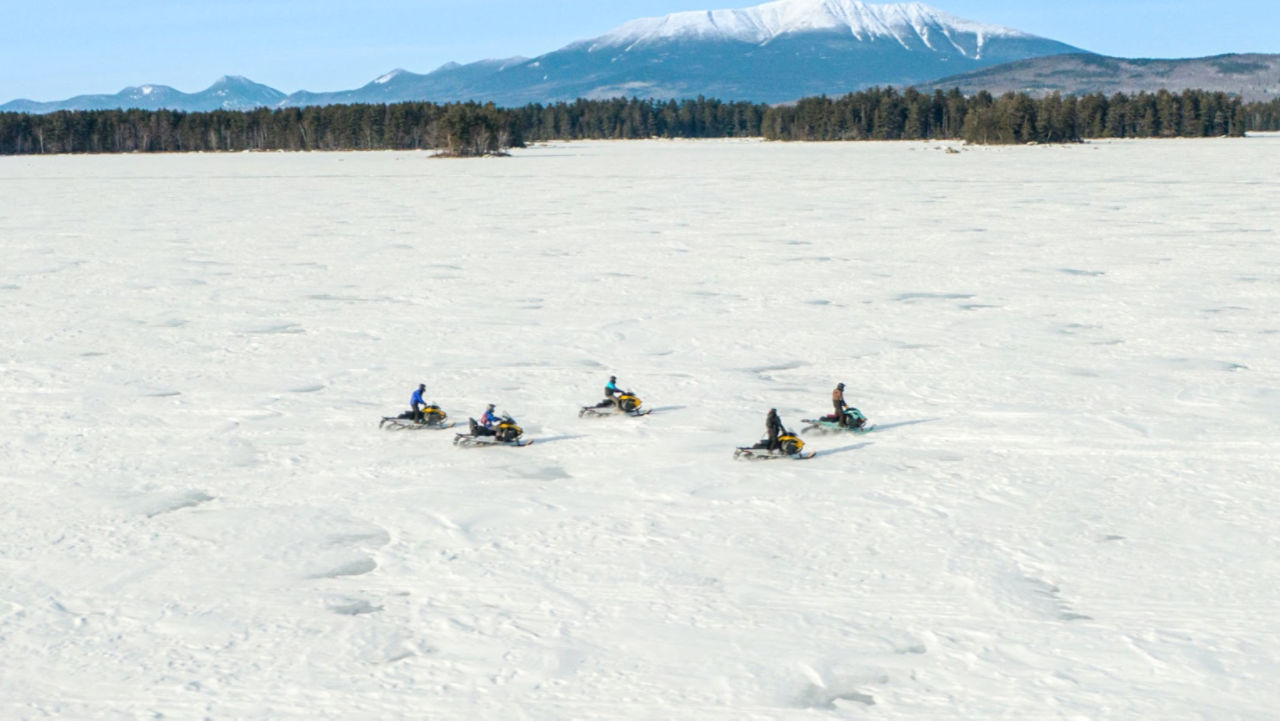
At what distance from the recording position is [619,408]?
14.1m

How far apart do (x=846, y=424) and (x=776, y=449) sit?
1279 mm

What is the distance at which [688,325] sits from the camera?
19828 millimetres

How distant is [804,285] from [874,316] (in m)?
3.81

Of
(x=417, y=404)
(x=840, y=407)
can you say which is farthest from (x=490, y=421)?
(x=840, y=407)

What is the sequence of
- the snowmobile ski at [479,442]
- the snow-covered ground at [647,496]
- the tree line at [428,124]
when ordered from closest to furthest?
1. the snow-covered ground at [647,496]
2. the snowmobile ski at [479,442]
3. the tree line at [428,124]

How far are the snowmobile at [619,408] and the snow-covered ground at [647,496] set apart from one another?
0.39m

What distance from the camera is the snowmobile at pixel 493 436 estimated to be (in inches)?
504

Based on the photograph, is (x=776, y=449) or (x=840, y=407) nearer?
(x=776, y=449)

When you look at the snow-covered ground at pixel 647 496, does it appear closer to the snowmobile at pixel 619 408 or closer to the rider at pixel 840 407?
the snowmobile at pixel 619 408

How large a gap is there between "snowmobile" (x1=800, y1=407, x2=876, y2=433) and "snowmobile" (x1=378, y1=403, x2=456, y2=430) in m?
4.14

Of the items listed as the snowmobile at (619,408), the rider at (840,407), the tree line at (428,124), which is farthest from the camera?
the tree line at (428,124)

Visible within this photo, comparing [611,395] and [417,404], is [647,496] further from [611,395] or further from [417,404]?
[417,404]

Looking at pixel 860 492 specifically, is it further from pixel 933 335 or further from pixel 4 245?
pixel 4 245

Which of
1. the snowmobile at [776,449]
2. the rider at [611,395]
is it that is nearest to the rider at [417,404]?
the rider at [611,395]
